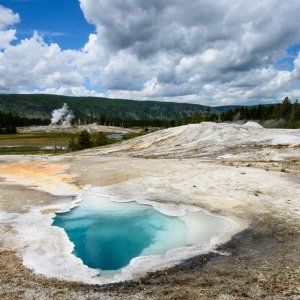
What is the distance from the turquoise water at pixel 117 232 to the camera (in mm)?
14844

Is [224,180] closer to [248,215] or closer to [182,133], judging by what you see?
[248,215]

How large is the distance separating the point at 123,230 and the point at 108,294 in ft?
25.3

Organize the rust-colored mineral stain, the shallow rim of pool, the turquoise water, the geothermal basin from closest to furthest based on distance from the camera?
the shallow rim of pool → the geothermal basin → the turquoise water → the rust-colored mineral stain

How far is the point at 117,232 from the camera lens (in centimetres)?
1808

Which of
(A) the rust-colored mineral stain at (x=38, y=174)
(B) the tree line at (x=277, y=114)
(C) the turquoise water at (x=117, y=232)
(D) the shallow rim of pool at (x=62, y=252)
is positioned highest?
(B) the tree line at (x=277, y=114)

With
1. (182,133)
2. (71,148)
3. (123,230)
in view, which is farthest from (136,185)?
(71,148)

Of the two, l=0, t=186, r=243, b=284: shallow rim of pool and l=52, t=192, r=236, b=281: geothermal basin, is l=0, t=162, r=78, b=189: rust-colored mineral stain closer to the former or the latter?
l=52, t=192, r=236, b=281: geothermal basin

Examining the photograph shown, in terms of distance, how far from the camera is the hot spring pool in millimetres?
14883

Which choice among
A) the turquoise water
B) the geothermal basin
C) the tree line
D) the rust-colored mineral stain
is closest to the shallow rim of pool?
the geothermal basin

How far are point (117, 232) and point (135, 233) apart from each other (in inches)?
38.5

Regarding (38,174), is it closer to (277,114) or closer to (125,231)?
(125,231)

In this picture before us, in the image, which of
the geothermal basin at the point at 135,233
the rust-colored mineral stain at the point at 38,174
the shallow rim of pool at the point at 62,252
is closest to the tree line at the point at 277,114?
the rust-colored mineral stain at the point at 38,174

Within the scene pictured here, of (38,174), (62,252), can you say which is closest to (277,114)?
(38,174)

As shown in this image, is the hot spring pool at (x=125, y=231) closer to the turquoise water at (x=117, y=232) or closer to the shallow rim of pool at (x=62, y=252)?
the turquoise water at (x=117, y=232)
